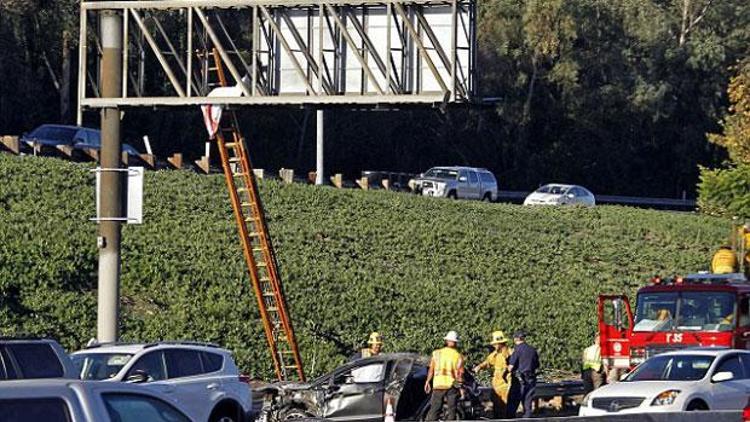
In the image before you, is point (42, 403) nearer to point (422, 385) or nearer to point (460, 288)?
point (422, 385)

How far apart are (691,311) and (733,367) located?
13.7ft

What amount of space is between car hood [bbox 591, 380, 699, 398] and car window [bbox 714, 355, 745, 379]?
0.60 metres

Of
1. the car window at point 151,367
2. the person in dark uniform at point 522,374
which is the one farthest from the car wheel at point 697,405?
the car window at point 151,367

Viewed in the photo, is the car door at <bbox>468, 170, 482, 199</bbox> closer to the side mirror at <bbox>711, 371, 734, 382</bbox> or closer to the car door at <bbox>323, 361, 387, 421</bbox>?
the car door at <bbox>323, 361, 387, 421</bbox>

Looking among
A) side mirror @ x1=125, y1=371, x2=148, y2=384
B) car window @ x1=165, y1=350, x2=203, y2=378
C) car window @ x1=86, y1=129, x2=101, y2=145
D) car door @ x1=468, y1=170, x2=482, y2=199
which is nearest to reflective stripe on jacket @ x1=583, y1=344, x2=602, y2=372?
car window @ x1=165, y1=350, x2=203, y2=378

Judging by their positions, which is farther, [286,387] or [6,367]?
[286,387]

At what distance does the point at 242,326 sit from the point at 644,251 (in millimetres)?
19685

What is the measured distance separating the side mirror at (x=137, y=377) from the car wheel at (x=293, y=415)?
3881mm

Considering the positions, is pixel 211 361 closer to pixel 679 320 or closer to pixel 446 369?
pixel 446 369

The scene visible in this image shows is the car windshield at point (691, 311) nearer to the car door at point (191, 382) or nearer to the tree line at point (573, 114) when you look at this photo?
the car door at point (191, 382)

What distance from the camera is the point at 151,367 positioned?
1978 cm

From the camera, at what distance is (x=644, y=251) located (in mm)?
49469

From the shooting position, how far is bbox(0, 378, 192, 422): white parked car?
10516 mm

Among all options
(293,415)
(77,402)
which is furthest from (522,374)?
(77,402)
